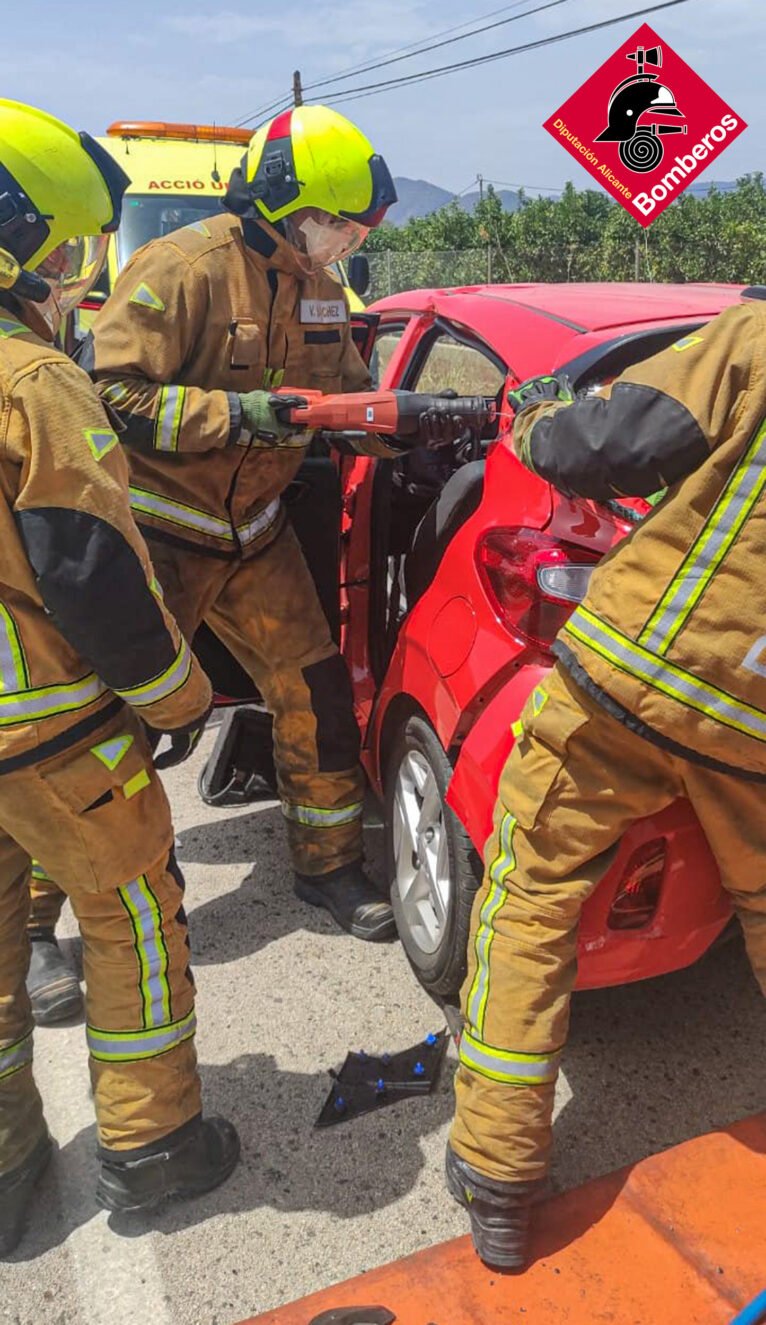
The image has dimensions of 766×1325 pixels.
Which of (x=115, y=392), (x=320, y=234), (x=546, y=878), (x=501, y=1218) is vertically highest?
(x=320, y=234)

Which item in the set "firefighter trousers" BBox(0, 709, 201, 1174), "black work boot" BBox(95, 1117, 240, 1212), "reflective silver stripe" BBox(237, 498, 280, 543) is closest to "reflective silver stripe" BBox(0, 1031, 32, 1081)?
"firefighter trousers" BBox(0, 709, 201, 1174)

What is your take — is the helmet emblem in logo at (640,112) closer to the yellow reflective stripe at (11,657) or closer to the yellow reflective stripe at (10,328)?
the yellow reflective stripe at (10,328)

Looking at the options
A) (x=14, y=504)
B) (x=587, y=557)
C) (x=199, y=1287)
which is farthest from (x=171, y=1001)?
(x=587, y=557)

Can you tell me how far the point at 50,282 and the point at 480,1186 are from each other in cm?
186

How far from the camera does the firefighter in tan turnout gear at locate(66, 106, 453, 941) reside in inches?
105

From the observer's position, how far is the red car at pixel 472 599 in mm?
2123

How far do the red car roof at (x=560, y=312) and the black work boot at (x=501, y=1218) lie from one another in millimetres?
1719

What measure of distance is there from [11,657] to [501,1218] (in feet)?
4.49

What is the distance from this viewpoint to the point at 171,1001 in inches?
84.7

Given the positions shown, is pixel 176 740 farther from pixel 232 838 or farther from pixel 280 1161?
pixel 232 838

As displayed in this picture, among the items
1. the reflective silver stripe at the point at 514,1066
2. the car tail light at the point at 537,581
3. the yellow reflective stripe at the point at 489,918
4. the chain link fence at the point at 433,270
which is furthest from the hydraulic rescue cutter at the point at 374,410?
the chain link fence at the point at 433,270

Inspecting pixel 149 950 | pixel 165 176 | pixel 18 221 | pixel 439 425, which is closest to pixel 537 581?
pixel 439 425

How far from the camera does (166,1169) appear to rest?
218 centimetres

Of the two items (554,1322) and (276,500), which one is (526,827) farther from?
(276,500)
